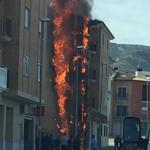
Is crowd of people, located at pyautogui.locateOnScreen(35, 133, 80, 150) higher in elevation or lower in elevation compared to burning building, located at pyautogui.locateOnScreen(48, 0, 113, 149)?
lower

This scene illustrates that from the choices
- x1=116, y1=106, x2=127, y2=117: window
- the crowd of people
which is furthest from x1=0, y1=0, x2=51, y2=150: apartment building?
x1=116, y1=106, x2=127, y2=117: window

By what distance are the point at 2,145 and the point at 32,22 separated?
9215mm

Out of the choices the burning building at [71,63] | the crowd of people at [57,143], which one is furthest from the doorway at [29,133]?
the burning building at [71,63]

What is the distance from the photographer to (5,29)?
42.7 meters

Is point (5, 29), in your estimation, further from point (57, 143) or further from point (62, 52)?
point (62, 52)

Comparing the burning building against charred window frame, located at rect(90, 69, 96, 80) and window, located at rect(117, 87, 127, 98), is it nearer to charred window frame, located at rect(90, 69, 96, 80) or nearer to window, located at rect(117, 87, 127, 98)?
charred window frame, located at rect(90, 69, 96, 80)

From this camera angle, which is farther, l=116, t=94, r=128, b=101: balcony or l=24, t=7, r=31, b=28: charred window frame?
l=116, t=94, r=128, b=101: balcony

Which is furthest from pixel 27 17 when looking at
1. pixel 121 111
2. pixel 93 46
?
pixel 121 111

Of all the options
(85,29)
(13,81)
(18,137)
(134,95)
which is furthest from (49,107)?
(134,95)

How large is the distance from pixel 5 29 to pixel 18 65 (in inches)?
95.6

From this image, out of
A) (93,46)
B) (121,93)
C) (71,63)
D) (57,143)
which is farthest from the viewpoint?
(121,93)

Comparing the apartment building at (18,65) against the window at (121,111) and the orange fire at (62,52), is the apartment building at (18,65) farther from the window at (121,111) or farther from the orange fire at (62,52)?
the window at (121,111)

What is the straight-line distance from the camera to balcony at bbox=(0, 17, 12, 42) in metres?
42.1

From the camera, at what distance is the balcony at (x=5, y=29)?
4209 cm
